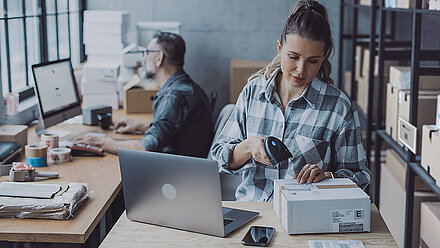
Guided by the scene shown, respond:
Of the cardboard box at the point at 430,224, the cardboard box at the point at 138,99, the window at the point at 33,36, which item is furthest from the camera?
the cardboard box at the point at 138,99

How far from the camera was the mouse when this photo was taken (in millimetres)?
3145

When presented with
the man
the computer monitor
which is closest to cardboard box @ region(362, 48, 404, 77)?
the man

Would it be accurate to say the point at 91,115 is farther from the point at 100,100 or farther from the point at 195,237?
the point at 195,237

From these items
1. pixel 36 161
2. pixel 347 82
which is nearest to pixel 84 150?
pixel 36 161

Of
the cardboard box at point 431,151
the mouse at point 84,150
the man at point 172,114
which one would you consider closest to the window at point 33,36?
the mouse at point 84,150

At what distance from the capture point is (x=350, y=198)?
73.9 inches

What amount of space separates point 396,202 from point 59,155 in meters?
1.94

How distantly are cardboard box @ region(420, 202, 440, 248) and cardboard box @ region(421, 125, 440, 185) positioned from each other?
0.22 meters

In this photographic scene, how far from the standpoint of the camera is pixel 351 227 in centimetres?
192

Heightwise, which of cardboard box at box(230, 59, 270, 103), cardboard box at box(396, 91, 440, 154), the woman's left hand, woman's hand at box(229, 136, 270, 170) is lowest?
the woman's left hand

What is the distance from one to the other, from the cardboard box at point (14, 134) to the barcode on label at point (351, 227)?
1914 millimetres

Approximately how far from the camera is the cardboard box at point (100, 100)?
14.4 feet

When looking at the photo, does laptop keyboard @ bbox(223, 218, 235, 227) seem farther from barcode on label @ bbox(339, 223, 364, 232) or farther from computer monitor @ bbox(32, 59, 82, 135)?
computer monitor @ bbox(32, 59, 82, 135)

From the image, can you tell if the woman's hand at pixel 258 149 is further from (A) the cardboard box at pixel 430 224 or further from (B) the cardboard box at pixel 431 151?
(A) the cardboard box at pixel 430 224
